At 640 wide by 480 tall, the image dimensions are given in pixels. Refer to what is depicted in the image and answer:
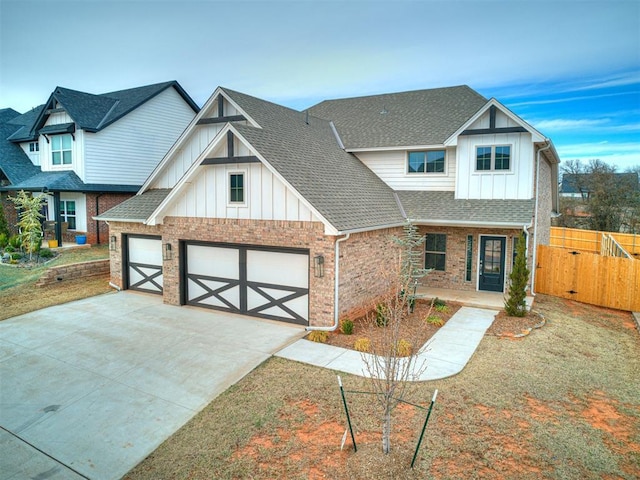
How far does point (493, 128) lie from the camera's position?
15.3 m

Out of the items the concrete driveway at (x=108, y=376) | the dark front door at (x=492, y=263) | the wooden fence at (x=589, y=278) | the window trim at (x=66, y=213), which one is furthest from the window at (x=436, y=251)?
the window trim at (x=66, y=213)

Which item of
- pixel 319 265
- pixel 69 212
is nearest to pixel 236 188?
pixel 319 265

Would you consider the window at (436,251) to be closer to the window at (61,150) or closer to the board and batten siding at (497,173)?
the board and batten siding at (497,173)

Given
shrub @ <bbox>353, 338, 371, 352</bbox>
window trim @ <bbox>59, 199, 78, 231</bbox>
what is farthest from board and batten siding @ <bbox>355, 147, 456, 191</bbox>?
window trim @ <bbox>59, 199, 78, 231</bbox>

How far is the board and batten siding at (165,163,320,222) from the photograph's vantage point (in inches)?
466

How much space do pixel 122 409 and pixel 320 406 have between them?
359cm

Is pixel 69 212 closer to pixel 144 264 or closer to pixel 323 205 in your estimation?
pixel 144 264

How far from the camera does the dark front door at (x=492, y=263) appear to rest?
15.7 meters

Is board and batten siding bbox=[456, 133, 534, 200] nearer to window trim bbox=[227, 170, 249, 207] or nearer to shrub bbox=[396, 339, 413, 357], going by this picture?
shrub bbox=[396, 339, 413, 357]

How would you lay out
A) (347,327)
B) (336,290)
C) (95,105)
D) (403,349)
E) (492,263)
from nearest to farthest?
(403,349) → (347,327) → (336,290) → (492,263) → (95,105)

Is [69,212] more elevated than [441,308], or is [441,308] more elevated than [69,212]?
[69,212]

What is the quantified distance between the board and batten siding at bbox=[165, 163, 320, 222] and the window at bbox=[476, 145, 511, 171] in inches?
310

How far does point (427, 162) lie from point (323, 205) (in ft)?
24.9

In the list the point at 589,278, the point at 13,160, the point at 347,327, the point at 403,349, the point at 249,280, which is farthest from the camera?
the point at 13,160
